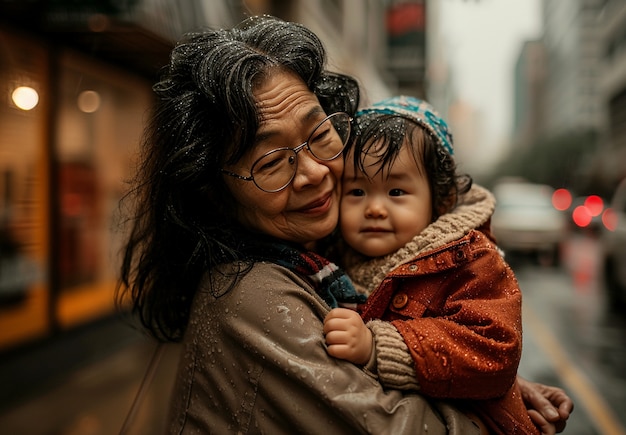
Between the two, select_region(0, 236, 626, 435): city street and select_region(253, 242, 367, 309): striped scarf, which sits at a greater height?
select_region(253, 242, 367, 309): striped scarf

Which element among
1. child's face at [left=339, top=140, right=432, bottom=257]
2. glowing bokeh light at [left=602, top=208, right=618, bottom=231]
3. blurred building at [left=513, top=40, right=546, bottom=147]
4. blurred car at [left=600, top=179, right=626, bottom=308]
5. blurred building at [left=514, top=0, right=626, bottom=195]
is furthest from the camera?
blurred building at [left=513, top=40, right=546, bottom=147]

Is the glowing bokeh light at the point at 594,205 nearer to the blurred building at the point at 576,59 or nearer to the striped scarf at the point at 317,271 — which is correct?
the striped scarf at the point at 317,271

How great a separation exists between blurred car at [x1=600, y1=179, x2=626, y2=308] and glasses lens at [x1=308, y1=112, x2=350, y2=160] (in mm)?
7626

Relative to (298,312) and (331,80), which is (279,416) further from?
(331,80)

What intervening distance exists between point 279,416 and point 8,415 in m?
4.68

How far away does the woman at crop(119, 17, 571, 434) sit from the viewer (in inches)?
53.6

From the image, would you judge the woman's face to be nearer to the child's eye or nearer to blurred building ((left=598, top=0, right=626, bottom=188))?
the child's eye

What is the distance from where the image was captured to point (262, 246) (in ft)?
5.34

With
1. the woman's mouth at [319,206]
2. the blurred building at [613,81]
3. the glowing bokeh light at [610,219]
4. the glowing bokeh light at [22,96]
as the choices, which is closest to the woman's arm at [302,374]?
the woman's mouth at [319,206]

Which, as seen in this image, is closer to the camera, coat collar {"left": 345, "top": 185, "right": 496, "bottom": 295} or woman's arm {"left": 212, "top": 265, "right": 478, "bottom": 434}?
woman's arm {"left": 212, "top": 265, "right": 478, "bottom": 434}

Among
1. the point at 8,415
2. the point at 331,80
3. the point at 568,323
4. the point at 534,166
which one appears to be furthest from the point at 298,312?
the point at 534,166

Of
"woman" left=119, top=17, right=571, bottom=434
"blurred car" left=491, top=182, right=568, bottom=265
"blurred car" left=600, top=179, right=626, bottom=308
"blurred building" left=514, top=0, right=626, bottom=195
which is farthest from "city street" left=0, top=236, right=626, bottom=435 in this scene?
"blurred building" left=514, top=0, right=626, bottom=195

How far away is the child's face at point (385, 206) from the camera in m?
1.77

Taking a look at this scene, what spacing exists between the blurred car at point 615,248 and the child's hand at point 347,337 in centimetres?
789
